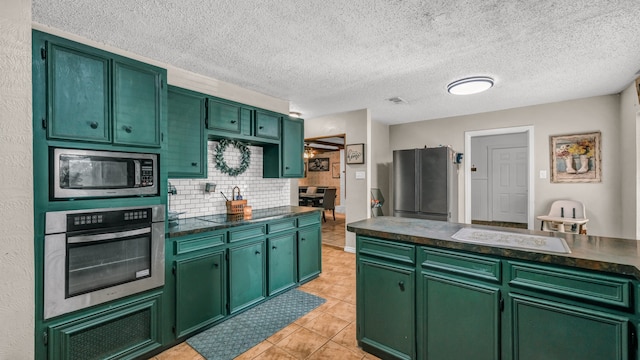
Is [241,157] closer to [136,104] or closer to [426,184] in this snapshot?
[136,104]

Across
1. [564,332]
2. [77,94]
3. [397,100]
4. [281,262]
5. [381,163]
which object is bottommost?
[281,262]

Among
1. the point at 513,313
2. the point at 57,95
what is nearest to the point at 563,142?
the point at 513,313

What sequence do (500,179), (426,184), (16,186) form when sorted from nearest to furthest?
(16,186), (426,184), (500,179)

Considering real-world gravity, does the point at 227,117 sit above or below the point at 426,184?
above

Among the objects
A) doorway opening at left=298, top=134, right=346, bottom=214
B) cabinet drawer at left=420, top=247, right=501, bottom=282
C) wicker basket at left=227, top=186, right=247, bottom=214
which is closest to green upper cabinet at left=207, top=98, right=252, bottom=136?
wicker basket at left=227, top=186, right=247, bottom=214

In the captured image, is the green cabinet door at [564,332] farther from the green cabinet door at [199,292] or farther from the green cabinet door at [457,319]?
the green cabinet door at [199,292]

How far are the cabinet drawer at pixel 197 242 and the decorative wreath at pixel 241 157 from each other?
3.07ft

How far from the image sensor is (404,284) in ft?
5.98

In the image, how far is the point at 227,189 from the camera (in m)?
3.19

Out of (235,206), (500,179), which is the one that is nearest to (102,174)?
(235,206)

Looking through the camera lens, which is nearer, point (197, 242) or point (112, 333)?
point (112, 333)

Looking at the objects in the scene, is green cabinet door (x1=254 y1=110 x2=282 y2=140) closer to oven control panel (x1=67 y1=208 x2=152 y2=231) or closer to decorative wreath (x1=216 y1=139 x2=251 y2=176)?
decorative wreath (x1=216 y1=139 x2=251 y2=176)

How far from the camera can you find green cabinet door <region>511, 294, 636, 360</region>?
1240 mm

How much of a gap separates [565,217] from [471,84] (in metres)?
2.57
